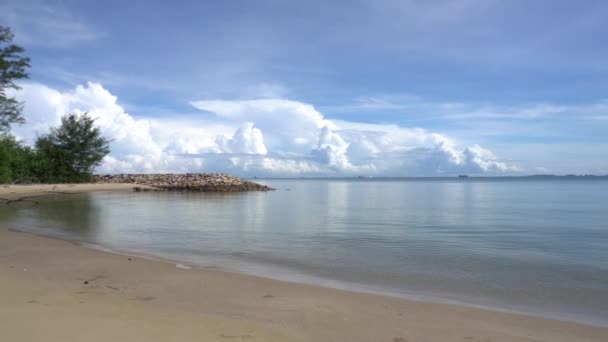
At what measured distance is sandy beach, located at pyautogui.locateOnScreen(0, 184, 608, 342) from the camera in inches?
195

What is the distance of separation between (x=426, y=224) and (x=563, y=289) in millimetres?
11794

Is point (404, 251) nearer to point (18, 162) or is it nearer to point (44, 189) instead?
point (44, 189)

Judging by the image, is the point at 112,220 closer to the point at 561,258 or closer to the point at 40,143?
the point at 561,258

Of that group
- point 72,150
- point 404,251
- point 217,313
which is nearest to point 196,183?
point 72,150

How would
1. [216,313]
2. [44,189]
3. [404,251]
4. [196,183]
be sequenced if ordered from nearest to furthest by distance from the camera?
1. [216,313]
2. [404,251]
3. [44,189]
4. [196,183]

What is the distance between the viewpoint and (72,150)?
52719 millimetres

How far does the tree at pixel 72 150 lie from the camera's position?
2025 inches

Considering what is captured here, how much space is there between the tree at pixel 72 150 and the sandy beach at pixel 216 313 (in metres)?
49.3

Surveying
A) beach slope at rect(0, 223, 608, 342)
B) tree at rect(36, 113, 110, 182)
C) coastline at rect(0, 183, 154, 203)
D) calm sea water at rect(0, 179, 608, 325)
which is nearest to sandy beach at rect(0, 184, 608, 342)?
beach slope at rect(0, 223, 608, 342)

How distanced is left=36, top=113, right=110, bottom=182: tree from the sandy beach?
49258 mm

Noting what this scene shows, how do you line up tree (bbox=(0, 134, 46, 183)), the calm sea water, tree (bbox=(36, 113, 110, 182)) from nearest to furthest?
the calm sea water < tree (bbox=(0, 134, 46, 183)) < tree (bbox=(36, 113, 110, 182))

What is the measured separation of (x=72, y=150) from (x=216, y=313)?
55.2 metres

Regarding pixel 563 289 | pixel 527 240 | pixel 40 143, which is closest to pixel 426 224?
pixel 527 240

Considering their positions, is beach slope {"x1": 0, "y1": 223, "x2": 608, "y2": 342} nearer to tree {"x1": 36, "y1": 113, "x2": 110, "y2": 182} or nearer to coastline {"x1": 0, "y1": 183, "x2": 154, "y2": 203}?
coastline {"x1": 0, "y1": 183, "x2": 154, "y2": 203}
